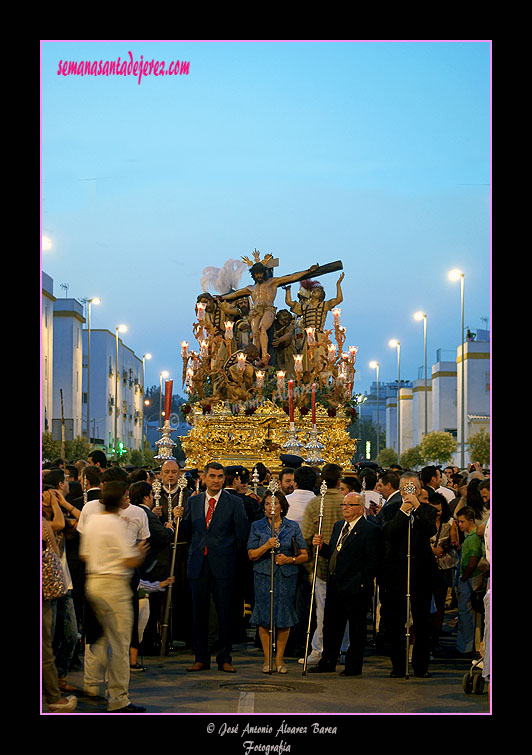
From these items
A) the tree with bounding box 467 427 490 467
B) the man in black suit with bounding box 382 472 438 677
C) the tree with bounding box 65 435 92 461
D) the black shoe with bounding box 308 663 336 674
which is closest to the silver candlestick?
the black shoe with bounding box 308 663 336 674

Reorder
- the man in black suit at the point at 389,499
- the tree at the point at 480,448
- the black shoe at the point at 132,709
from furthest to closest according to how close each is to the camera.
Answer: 1. the tree at the point at 480,448
2. the man in black suit at the point at 389,499
3. the black shoe at the point at 132,709

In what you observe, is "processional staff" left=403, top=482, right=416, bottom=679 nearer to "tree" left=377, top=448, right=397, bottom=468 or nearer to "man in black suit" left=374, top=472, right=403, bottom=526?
"man in black suit" left=374, top=472, right=403, bottom=526

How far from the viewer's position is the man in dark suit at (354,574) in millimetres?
12430

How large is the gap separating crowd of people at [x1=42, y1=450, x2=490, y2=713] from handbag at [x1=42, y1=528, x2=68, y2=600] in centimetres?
9

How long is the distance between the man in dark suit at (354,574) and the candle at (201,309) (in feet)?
70.6

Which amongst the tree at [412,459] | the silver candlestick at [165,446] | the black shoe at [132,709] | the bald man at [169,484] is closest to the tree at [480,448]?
the tree at [412,459]

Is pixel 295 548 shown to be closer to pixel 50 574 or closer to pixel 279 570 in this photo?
pixel 279 570

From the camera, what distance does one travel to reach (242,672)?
1265 cm

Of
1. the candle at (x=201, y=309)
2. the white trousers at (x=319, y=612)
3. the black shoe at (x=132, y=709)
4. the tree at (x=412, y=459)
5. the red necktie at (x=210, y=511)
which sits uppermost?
the candle at (x=201, y=309)

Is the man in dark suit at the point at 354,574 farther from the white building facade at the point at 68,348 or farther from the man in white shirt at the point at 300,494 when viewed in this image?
the white building facade at the point at 68,348

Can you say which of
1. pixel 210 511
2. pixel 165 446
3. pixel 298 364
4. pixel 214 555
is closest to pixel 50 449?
pixel 298 364
